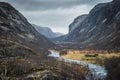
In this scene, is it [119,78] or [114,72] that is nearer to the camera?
[119,78]

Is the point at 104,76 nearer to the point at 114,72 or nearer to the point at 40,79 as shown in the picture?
the point at 114,72

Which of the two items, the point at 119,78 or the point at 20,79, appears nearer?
the point at 119,78

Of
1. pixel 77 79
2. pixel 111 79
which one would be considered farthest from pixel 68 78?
pixel 111 79

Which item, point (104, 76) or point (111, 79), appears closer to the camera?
point (111, 79)

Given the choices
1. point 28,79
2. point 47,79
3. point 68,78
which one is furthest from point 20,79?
point 68,78

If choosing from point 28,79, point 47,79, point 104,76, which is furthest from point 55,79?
point 104,76

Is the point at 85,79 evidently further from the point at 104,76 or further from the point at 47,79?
the point at 47,79

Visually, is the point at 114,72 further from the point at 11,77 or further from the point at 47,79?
the point at 11,77
